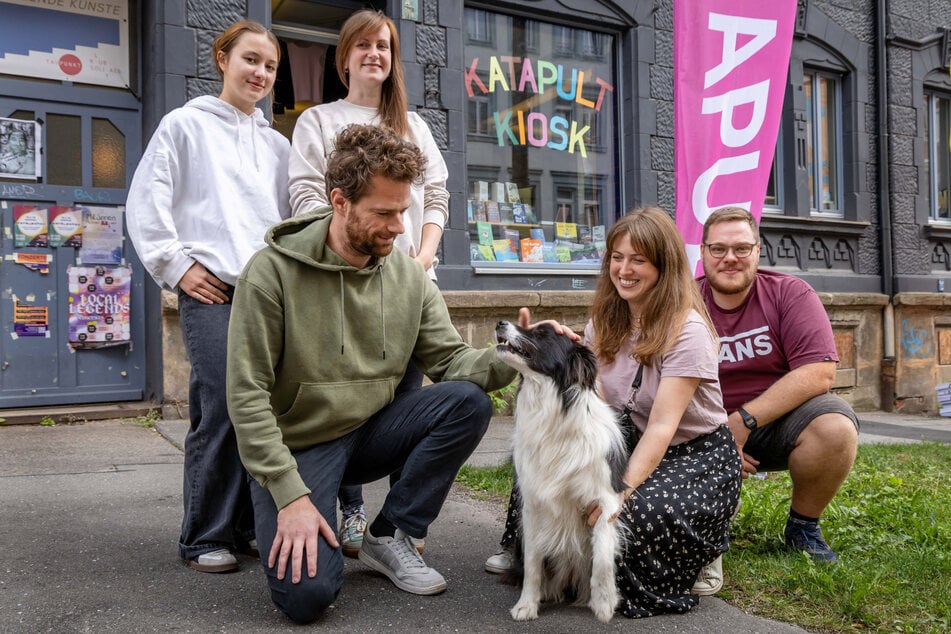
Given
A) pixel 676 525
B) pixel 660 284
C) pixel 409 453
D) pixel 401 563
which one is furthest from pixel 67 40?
pixel 676 525

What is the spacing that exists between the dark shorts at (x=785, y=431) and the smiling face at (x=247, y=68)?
2.49 m

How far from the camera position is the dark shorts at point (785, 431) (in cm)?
318

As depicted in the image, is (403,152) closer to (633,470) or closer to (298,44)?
(633,470)

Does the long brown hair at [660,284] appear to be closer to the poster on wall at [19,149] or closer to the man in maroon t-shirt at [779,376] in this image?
the man in maroon t-shirt at [779,376]

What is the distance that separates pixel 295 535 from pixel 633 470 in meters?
1.13

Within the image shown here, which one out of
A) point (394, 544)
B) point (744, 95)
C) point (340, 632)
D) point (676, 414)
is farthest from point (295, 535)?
point (744, 95)

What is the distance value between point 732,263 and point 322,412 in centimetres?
182

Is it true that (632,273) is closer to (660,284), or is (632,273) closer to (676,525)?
(660,284)

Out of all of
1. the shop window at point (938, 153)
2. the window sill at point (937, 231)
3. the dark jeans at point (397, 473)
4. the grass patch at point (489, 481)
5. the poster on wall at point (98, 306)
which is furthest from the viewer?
the shop window at point (938, 153)

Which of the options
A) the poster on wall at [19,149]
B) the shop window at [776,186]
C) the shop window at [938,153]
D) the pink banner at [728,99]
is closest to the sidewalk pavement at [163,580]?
the pink banner at [728,99]

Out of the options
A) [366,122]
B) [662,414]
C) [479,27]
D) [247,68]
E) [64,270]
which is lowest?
[662,414]

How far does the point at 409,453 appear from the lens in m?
2.89

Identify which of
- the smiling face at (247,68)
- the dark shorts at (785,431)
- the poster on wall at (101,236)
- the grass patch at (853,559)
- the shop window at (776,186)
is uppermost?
the shop window at (776,186)

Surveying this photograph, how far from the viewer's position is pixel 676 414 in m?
2.70
